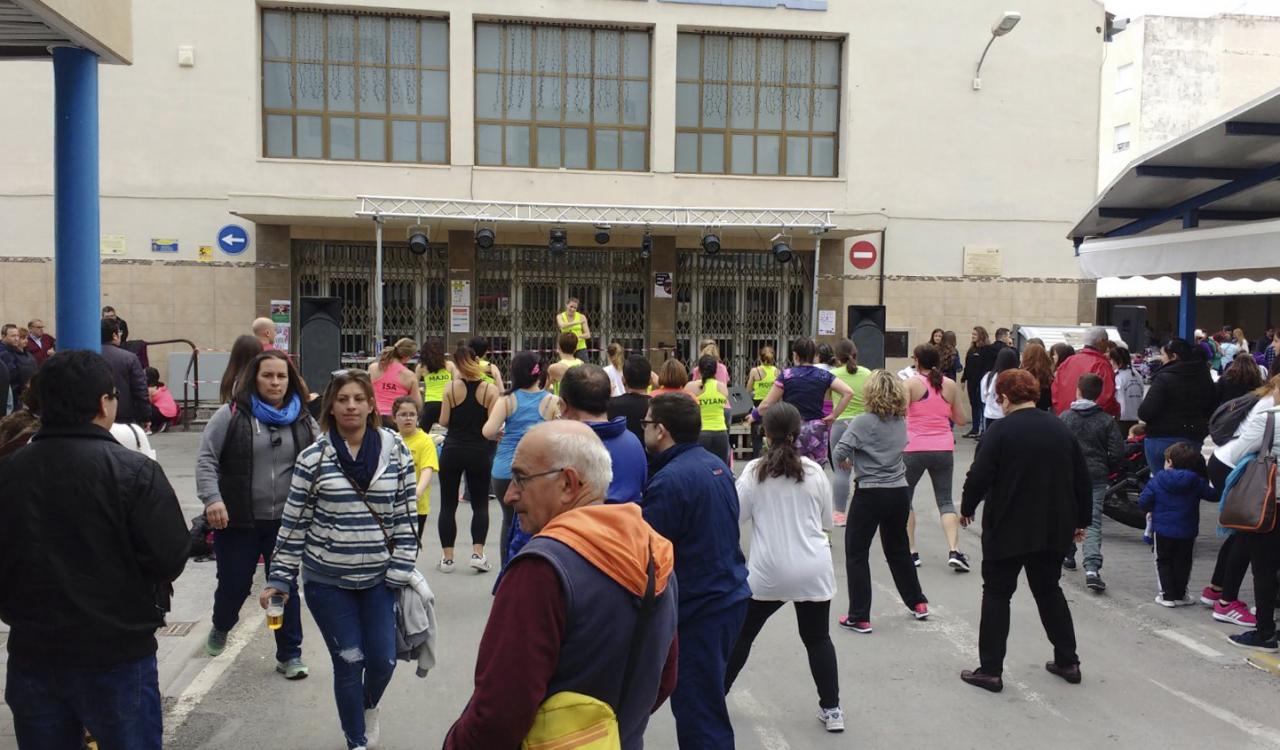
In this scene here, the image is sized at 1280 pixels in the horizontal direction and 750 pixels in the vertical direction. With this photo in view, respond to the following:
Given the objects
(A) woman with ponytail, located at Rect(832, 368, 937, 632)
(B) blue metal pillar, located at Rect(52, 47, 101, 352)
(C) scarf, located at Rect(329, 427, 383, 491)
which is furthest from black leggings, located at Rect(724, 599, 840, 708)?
(B) blue metal pillar, located at Rect(52, 47, 101, 352)

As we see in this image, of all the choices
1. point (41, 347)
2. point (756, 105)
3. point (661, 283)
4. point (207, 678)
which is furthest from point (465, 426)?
point (756, 105)

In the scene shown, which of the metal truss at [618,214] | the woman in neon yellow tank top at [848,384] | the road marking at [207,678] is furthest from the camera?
the metal truss at [618,214]

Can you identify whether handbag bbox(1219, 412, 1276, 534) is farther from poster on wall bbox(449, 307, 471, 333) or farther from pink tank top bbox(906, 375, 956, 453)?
poster on wall bbox(449, 307, 471, 333)

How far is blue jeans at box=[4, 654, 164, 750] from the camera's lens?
3314mm

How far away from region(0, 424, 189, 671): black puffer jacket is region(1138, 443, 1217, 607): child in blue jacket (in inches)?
261

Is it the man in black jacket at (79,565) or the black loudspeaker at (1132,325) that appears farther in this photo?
the black loudspeaker at (1132,325)

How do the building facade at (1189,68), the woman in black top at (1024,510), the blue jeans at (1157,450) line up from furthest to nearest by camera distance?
the building facade at (1189,68) → the blue jeans at (1157,450) → the woman in black top at (1024,510)

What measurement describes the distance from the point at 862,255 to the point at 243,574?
51.2 ft

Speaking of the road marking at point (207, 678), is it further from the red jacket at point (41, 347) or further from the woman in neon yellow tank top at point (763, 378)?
the red jacket at point (41, 347)

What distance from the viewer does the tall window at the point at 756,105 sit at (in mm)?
19000

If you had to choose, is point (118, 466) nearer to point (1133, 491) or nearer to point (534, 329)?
point (1133, 491)

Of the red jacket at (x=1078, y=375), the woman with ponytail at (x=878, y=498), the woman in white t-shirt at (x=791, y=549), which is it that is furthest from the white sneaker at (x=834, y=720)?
the red jacket at (x=1078, y=375)

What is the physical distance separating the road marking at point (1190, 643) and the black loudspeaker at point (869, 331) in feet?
32.5

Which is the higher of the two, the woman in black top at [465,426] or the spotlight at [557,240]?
the spotlight at [557,240]
